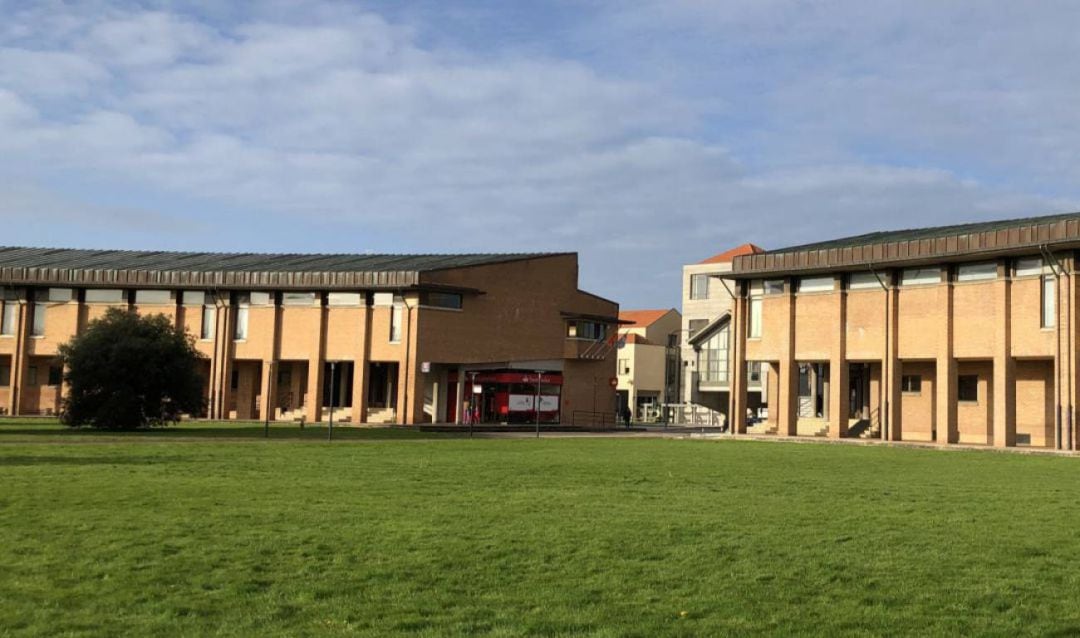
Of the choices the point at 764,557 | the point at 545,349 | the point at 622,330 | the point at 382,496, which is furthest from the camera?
the point at 622,330

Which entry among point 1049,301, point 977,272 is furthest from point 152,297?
point 1049,301

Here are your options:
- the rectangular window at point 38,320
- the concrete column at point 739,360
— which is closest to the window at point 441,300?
the concrete column at point 739,360

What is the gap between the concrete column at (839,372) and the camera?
51.8 metres

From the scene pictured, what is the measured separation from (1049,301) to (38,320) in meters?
54.7

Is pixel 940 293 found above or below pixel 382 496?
above

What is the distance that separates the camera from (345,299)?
65.1m

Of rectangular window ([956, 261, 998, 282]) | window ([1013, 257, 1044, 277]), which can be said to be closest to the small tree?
rectangular window ([956, 261, 998, 282])

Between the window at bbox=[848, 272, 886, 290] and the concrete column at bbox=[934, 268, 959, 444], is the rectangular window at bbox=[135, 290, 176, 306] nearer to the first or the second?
the window at bbox=[848, 272, 886, 290]

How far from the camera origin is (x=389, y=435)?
4666cm

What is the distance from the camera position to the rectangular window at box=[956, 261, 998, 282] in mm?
45938

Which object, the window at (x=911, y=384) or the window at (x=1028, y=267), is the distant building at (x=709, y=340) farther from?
the window at (x=1028, y=267)

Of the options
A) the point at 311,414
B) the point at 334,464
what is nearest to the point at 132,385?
the point at 311,414

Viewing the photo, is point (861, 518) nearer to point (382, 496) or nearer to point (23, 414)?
point (382, 496)

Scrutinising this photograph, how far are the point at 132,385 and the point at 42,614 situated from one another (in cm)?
3943
